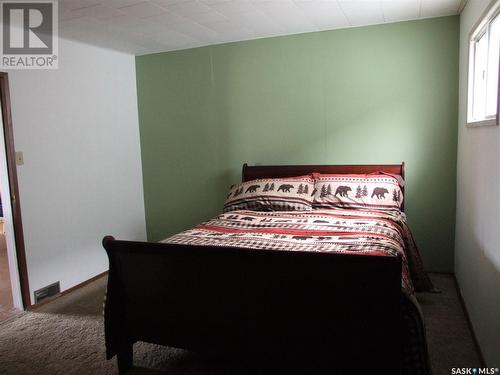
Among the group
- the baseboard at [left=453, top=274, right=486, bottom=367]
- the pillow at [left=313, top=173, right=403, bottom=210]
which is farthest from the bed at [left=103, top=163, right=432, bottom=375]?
the pillow at [left=313, top=173, right=403, bottom=210]

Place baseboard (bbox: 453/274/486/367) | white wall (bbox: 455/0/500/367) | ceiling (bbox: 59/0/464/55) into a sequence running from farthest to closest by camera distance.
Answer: ceiling (bbox: 59/0/464/55), baseboard (bbox: 453/274/486/367), white wall (bbox: 455/0/500/367)

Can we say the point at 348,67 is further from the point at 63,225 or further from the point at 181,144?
the point at 63,225

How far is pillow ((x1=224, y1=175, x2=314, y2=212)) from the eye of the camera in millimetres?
3273

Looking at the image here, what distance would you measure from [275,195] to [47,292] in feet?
6.86

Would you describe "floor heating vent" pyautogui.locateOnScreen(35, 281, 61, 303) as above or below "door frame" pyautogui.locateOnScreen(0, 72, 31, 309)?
below

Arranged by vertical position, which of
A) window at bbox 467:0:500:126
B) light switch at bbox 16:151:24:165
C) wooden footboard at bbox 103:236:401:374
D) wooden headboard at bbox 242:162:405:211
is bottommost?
wooden footboard at bbox 103:236:401:374

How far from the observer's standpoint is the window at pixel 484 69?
7.17 feet

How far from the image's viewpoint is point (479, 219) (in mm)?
2211

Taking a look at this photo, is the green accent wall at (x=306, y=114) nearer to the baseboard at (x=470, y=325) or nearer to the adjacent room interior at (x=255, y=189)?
the adjacent room interior at (x=255, y=189)

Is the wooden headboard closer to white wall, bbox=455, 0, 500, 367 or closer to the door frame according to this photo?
white wall, bbox=455, 0, 500, 367

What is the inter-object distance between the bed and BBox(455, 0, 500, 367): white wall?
1.26 feet

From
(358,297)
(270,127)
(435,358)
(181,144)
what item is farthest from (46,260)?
Answer: (435,358)

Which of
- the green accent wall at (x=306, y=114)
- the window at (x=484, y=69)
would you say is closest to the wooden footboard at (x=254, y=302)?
the window at (x=484, y=69)

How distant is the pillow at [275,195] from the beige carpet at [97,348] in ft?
3.97
